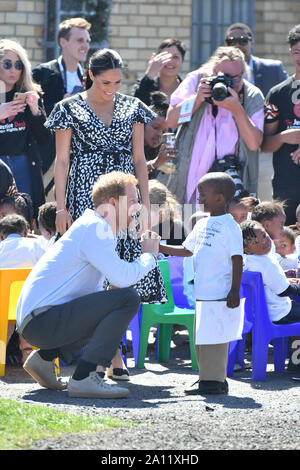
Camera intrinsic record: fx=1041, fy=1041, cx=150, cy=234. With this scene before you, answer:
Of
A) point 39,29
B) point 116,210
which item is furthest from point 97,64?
point 39,29

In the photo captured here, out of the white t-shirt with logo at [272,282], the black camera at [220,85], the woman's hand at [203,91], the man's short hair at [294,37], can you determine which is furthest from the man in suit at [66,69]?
the white t-shirt with logo at [272,282]

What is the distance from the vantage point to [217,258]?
617cm

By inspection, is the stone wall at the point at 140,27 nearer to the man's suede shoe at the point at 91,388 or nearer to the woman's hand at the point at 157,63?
the woman's hand at the point at 157,63

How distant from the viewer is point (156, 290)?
6.75 meters

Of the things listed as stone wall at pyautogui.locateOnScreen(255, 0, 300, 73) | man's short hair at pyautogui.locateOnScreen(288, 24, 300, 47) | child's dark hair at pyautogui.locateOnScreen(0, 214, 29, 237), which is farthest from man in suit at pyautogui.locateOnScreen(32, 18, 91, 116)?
stone wall at pyautogui.locateOnScreen(255, 0, 300, 73)

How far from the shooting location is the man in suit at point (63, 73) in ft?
30.9

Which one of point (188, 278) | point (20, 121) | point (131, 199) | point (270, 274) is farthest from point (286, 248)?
point (20, 121)

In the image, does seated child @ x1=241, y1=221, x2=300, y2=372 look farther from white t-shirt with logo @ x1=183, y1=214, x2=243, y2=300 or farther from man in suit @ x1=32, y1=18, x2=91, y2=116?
man in suit @ x1=32, y1=18, x2=91, y2=116

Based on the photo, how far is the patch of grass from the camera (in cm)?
458

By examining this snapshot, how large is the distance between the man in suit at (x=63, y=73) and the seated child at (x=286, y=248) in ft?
8.66

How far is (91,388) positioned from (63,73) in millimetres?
4364

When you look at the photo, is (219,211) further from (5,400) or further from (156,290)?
(5,400)

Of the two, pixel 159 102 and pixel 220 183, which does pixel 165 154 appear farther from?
pixel 220 183

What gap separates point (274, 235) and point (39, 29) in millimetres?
7440
